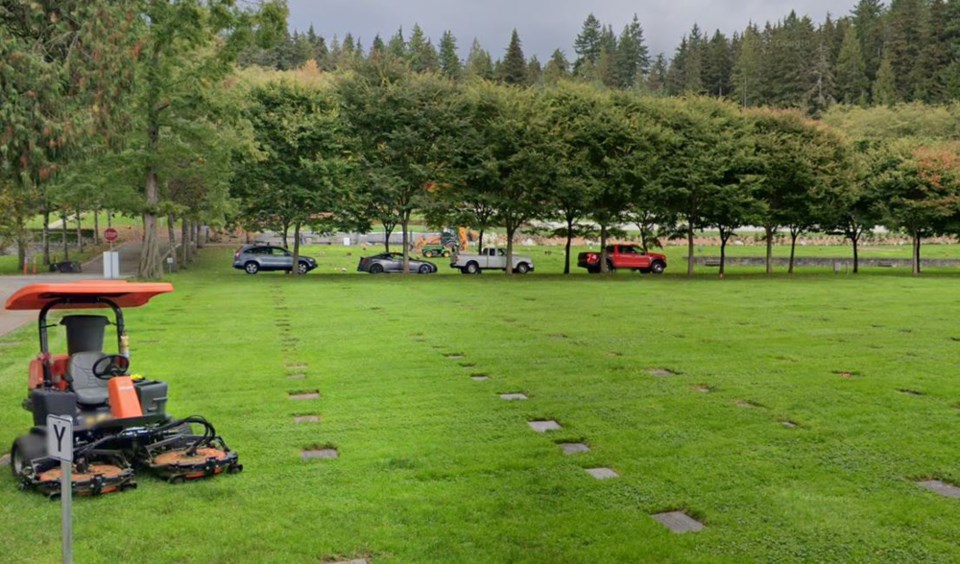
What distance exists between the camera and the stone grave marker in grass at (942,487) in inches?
243

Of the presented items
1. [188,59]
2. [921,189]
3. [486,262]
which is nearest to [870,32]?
[921,189]

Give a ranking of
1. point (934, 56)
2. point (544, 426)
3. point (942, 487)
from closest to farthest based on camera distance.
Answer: point (942, 487)
point (544, 426)
point (934, 56)

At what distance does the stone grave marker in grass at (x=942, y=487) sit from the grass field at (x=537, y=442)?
11cm

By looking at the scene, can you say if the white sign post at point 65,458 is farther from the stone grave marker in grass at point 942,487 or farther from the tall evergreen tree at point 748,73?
the tall evergreen tree at point 748,73

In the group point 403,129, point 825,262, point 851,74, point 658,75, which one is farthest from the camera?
point 658,75

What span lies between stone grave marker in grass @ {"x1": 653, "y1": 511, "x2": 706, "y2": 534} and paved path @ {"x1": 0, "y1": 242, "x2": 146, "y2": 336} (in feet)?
47.5

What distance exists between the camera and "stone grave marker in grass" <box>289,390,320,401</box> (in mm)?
9609

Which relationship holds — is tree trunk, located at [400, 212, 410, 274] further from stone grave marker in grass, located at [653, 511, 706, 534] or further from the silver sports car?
stone grave marker in grass, located at [653, 511, 706, 534]

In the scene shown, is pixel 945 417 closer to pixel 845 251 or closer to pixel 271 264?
pixel 271 264

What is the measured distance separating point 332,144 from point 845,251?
40.9 metres

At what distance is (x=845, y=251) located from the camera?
56.2 metres

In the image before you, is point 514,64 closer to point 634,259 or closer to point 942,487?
point 634,259

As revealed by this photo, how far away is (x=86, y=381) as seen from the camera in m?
6.61

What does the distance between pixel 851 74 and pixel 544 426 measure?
359 feet
